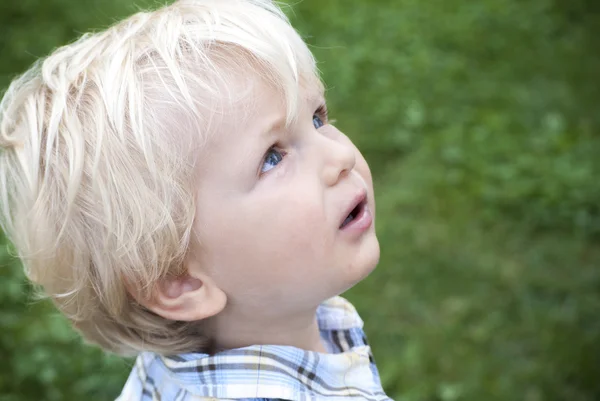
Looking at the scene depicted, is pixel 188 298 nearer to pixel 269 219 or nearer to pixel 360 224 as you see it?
pixel 269 219

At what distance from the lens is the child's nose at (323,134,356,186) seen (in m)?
1.57

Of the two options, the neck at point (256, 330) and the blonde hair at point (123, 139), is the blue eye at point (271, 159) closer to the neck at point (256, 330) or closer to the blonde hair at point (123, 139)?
the blonde hair at point (123, 139)

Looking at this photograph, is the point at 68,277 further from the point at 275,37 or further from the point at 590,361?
the point at 590,361

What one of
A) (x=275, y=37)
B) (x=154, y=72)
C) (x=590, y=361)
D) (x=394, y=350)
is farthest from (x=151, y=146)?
(x=590, y=361)

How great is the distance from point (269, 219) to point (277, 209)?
→ 0.03 meters

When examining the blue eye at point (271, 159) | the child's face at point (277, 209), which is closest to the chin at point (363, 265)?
the child's face at point (277, 209)

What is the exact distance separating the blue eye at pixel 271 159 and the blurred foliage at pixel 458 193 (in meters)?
1.58

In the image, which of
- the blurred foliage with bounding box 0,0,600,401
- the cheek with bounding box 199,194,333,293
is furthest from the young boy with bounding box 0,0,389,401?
the blurred foliage with bounding box 0,0,600,401

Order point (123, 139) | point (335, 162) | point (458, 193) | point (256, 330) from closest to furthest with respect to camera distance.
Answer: point (123, 139) < point (335, 162) < point (256, 330) < point (458, 193)

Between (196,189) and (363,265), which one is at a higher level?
(196,189)

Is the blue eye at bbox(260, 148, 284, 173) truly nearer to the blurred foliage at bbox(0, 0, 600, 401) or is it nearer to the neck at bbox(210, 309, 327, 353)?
the neck at bbox(210, 309, 327, 353)

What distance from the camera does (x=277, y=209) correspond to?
153 centimetres

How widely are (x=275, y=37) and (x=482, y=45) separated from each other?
367 centimetres

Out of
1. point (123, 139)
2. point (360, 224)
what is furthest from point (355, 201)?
point (123, 139)
